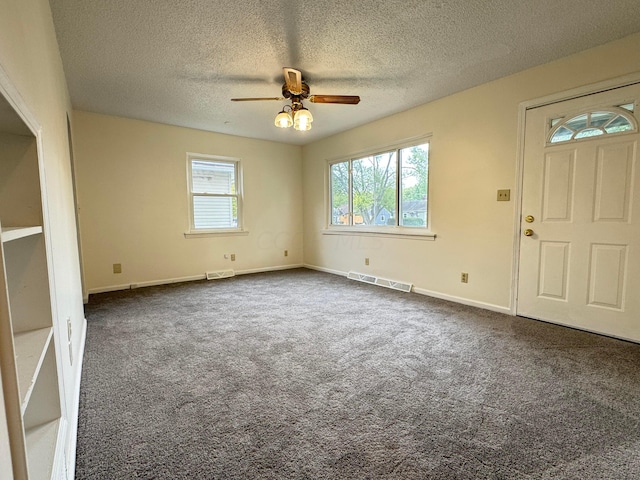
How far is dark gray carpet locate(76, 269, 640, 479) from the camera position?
4.25 ft

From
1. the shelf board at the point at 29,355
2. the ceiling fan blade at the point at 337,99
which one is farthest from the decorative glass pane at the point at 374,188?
the shelf board at the point at 29,355

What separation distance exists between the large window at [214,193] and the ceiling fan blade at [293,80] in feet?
8.77

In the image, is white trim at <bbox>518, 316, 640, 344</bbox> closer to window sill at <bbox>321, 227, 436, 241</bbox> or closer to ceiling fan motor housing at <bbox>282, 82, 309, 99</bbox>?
window sill at <bbox>321, 227, 436, 241</bbox>

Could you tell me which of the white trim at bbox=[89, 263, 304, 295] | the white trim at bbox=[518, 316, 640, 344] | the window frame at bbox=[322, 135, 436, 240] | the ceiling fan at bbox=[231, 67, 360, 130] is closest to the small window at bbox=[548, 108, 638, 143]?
the window frame at bbox=[322, 135, 436, 240]

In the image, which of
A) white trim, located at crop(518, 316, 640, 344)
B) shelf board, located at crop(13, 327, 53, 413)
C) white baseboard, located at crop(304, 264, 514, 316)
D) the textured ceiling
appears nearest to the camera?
shelf board, located at crop(13, 327, 53, 413)

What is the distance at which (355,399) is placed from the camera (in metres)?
1.74

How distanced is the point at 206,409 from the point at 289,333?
44.0 inches

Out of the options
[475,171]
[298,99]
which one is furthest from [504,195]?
[298,99]

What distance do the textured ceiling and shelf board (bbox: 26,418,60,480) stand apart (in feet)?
7.78

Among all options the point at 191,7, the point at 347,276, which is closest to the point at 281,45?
the point at 191,7

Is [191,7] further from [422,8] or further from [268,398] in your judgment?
[268,398]

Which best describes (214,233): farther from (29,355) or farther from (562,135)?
(562,135)

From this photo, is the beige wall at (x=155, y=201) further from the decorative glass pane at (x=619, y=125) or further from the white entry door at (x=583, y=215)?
the decorative glass pane at (x=619, y=125)

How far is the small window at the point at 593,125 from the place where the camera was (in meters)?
2.43
